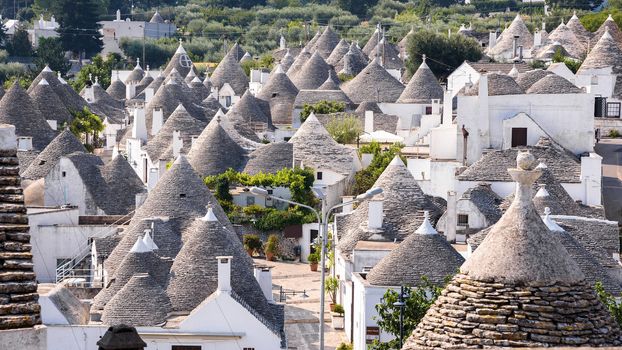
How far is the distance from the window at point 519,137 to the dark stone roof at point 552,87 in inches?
57.3

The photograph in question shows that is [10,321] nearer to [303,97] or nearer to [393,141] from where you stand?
[393,141]

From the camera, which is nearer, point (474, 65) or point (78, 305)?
point (78, 305)

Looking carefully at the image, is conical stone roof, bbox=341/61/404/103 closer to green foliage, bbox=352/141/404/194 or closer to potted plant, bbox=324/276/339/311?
green foliage, bbox=352/141/404/194

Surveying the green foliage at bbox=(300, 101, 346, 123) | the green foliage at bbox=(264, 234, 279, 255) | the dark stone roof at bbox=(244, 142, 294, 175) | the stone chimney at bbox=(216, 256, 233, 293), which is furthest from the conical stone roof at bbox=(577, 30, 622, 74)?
the stone chimney at bbox=(216, 256, 233, 293)

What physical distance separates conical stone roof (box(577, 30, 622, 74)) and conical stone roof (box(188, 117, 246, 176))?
16.1 meters

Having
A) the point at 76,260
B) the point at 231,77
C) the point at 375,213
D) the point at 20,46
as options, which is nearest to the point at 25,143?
the point at 76,260

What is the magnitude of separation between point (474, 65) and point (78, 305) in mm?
40674

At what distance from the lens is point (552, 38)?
83.7m

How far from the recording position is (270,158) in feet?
184

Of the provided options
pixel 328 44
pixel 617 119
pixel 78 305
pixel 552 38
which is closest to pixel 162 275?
pixel 78 305

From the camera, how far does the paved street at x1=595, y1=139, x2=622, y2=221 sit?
166 feet

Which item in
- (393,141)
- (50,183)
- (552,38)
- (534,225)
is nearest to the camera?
(534,225)

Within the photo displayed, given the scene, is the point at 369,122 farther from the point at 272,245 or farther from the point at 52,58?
the point at 52,58

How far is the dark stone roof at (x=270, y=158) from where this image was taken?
55406 mm
